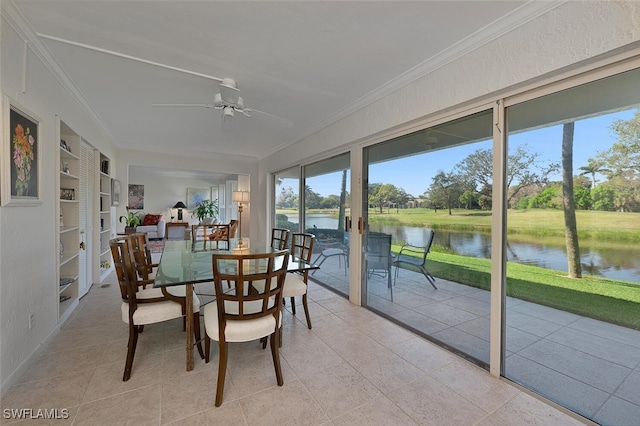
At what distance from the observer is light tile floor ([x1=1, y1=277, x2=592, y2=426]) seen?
5.11ft

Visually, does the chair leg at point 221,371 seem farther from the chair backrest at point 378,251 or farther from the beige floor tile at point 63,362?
the chair backrest at point 378,251

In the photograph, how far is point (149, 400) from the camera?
5.45ft

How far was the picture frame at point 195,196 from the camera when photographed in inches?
→ 424

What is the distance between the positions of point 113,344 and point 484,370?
3092mm

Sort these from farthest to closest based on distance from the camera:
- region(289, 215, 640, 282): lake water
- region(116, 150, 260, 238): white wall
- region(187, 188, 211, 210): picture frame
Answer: region(187, 188, 211, 210): picture frame, region(116, 150, 260, 238): white wall, region(289, 215, 640, 282): lake water

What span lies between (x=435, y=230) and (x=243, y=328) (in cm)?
193

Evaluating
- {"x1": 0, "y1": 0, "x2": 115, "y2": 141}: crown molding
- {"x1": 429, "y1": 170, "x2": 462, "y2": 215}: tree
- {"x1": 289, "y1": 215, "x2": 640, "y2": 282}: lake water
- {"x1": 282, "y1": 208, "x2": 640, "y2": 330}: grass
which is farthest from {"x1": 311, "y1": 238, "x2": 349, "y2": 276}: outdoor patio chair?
{"x1": 0, "y1": 0, "x2": 115, "y2": 141}: crown molding

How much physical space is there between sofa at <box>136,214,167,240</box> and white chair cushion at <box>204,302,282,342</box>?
28.4 ft

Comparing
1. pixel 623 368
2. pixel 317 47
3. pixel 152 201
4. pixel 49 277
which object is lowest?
pixel 623 368

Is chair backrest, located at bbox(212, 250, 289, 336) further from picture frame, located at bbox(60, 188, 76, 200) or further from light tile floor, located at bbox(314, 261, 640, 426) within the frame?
picture frame, located at bbox(60, 188, 76, 200)

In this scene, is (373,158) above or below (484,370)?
above

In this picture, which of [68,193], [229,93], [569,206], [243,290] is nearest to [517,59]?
[569,206]

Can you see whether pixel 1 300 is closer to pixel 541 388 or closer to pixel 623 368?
pixel 541 388

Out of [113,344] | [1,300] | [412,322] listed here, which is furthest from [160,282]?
[412,322]
